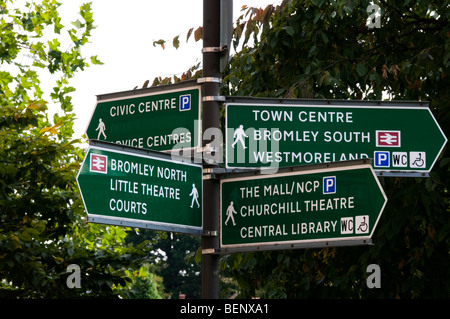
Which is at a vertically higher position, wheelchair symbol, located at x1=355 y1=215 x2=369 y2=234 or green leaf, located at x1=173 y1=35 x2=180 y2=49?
green leaf, located at x1=173 y1=35 x2=180 y2=49

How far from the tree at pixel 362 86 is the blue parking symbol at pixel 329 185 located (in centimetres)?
289

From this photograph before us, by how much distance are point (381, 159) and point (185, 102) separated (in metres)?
1.36

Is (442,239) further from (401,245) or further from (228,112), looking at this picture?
(228,112)

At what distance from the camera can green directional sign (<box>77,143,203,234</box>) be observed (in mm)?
4684

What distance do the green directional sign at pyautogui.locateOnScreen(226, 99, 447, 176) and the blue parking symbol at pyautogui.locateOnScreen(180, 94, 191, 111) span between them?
0.27 m

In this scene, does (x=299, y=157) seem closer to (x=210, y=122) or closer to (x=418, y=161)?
(x=210, y=122)

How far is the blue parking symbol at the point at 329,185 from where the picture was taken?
4.88 meters

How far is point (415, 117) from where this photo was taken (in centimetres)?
553

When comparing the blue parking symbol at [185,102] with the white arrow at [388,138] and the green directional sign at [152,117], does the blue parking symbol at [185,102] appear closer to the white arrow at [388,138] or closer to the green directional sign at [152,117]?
the green directional sign at [152,117]

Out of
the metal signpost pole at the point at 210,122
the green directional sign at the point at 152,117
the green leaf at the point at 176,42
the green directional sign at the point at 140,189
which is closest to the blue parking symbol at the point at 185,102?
the green directional sign at the point at 152,117

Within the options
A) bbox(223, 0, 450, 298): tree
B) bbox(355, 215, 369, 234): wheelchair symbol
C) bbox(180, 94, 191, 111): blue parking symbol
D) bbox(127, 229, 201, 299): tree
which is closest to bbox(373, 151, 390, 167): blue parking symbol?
bbox(355, 215, 369, 234): wheelchair symbol

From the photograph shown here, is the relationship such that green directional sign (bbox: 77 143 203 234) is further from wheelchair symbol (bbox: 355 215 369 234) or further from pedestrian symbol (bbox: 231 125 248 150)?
wheelchair symbol (bbox: 355 215 369 234)

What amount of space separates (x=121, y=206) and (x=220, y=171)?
776 mm
